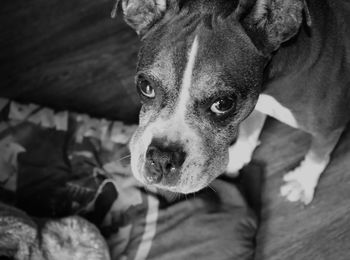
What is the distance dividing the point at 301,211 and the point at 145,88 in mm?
1263

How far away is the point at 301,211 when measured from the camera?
8.95 feet

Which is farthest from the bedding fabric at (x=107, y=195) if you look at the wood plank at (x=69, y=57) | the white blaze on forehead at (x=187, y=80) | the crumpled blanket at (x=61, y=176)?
the white blaze on forehead at (x=187, y=80)

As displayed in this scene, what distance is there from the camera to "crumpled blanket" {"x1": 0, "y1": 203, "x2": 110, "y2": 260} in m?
2.40

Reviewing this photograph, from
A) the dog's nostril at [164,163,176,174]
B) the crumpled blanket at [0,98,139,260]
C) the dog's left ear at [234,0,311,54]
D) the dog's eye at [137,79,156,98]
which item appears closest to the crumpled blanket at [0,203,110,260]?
the crumpled blanket at [0,98,139,260]

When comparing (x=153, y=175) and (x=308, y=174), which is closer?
(x=153, y=175)

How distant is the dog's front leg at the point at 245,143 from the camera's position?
8.86ft

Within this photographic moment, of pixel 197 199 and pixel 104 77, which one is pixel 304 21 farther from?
pixel 104 77

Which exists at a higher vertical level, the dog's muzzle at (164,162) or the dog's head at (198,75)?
the dog's head at (198,75)

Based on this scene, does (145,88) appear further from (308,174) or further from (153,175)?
(308,174)

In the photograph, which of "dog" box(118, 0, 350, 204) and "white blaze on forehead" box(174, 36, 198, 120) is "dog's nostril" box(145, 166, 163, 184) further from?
"white blaze on forehead" box(174, 36, 198, 120)

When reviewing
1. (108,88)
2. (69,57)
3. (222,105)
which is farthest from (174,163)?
(69,57)

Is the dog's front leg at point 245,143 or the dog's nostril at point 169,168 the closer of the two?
the dog's nostril at point 169,168

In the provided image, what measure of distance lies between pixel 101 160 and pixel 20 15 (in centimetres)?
143

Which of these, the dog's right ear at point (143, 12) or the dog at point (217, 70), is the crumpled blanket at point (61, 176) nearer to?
the dog at point (217, 70)
